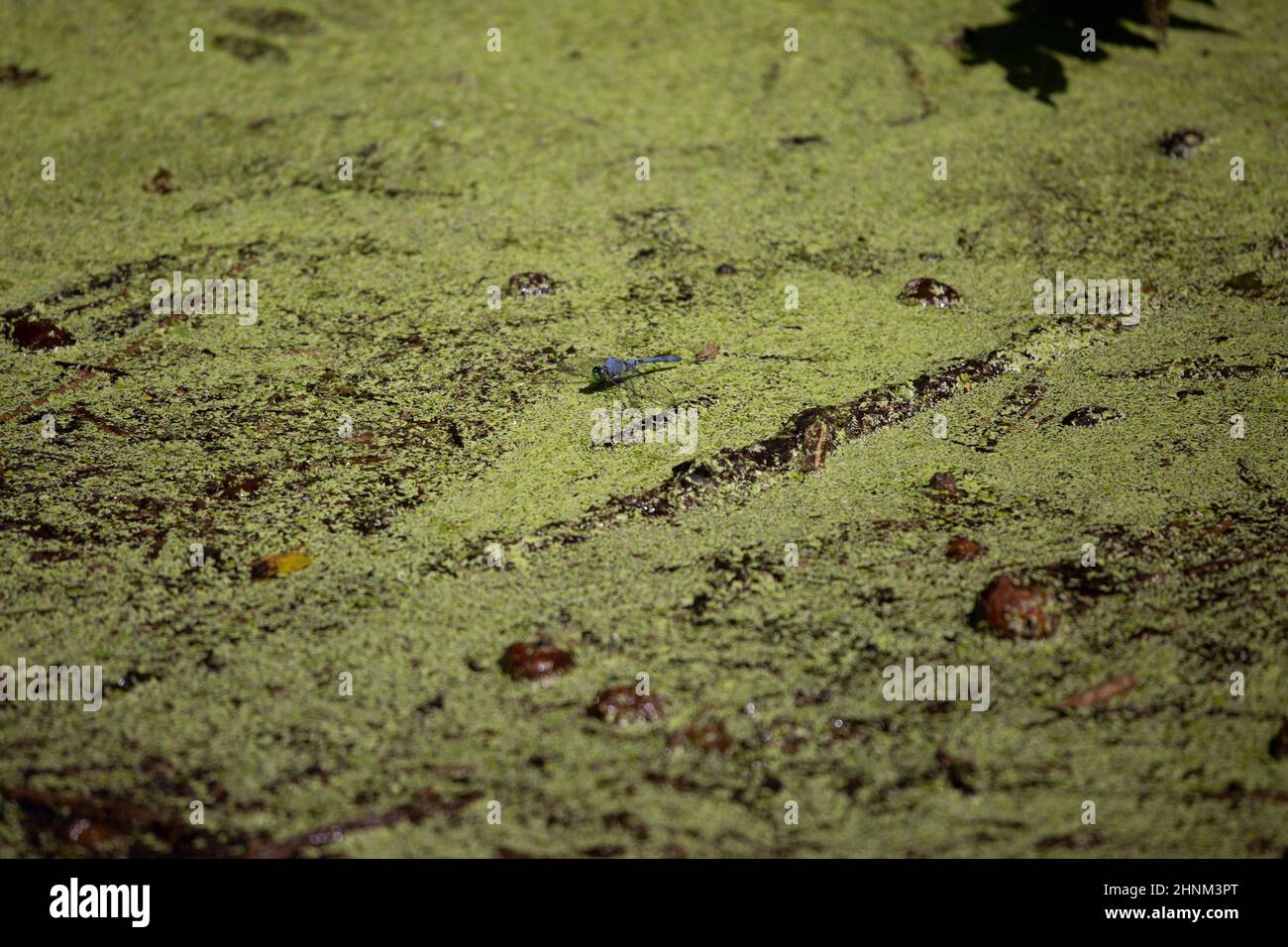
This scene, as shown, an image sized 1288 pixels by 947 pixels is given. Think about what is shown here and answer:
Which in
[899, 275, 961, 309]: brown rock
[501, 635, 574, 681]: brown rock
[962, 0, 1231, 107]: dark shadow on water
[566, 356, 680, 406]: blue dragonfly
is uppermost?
[962, 0, 1231, 107]: dark shadow on water

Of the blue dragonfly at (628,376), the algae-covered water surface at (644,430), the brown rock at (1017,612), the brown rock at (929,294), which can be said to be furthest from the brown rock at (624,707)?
the brown rock at (929,294)

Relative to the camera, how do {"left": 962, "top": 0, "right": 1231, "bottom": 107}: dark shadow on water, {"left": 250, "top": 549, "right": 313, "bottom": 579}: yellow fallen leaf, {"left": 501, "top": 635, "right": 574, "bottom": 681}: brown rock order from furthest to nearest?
{"left": 962, "top": 0, "right": 1231, "bottom": 107}: dark shadow on water → {"left": 250, "top": 549, "right": 313, "bottom": 579}: yellow fallen leaf → {"left": 501, "top": 635, "right": 574, "bottom": 681}: brown rock

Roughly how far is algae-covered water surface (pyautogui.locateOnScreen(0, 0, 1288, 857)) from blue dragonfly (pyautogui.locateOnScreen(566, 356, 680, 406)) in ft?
0.05

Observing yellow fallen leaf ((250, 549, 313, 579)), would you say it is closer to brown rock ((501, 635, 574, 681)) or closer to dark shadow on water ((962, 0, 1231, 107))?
brown rock ((501, 635, 574, 681))

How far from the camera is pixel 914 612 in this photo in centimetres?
137

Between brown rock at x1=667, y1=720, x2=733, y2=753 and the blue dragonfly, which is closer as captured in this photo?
brown rock at x1=667, y1=720, x2=733, y2=753

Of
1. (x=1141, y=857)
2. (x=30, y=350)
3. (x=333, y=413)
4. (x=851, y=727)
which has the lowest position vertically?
(x=1141, y=857)

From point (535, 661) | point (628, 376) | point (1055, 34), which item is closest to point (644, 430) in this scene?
point (628, 376)

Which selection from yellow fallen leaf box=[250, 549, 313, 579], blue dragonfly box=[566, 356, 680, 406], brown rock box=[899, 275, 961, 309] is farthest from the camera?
brown rock box=[899, 275, 961, 309]

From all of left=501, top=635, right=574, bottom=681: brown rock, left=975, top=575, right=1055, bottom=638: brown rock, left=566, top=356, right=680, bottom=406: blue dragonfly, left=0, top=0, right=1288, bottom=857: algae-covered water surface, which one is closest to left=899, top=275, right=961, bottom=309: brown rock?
left=0, top=0, right=1288, bottom=857: algae-covered water surface

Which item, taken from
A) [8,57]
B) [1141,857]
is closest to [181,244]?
[8,57]

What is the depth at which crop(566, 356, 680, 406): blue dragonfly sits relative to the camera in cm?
179
